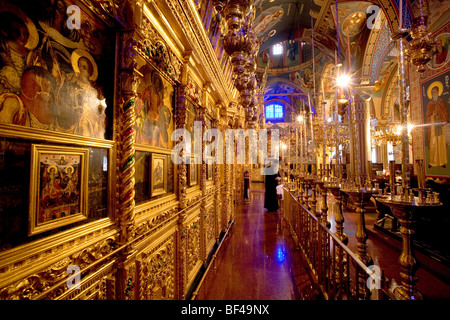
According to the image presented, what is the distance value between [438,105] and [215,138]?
6.25 metres

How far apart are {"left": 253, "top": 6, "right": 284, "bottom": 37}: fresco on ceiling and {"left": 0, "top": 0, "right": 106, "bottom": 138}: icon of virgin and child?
21.8 ft

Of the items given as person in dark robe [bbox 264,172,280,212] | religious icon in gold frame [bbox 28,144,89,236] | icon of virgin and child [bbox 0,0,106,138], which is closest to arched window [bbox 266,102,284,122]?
person in dark robe [bbox 264,172,280,212]

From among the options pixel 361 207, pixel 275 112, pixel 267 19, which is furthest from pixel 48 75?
pixel 275 112

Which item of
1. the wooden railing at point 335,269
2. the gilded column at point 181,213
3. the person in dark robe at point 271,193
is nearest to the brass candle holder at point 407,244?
the wooden railing at point 335,269

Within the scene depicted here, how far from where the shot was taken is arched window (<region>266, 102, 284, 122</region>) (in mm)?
27253

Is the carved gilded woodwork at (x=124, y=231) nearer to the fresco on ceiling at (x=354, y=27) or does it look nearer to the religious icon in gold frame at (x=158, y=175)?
the religious icon in gold frame at (x=158, y=175)

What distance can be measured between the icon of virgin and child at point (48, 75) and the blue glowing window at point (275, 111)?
91.1 feet

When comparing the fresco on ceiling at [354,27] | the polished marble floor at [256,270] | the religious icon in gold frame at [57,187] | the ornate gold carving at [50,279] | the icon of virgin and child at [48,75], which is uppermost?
Result: the fresco on ceiling at [354,27]

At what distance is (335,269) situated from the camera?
222cm

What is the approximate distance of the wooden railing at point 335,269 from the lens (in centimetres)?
143

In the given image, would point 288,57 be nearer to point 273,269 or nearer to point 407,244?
point 273,269

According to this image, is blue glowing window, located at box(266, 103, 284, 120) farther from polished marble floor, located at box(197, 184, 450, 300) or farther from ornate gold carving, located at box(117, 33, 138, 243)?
ornate gold carving, located at box(117, 33, 138, 243)
